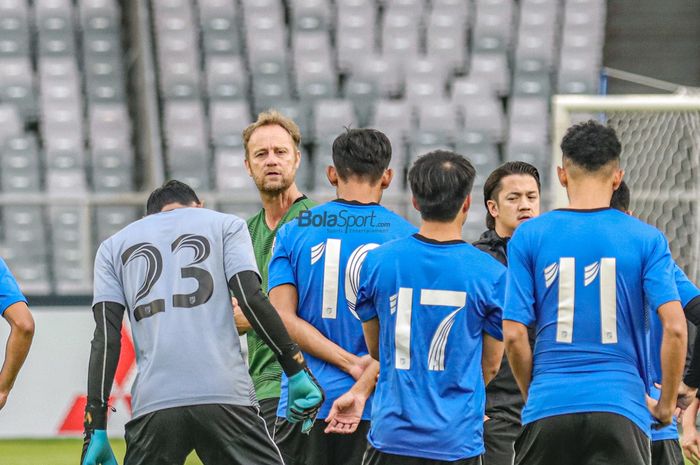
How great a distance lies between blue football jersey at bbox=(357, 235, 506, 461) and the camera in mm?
4086

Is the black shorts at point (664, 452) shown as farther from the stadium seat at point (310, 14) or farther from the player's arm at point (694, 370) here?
the stadium seat at point (310, 14)

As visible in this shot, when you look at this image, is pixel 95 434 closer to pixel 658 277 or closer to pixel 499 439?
pixel 499 439

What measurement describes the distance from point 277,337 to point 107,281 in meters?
0.64

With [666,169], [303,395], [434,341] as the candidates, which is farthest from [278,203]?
[666,169]

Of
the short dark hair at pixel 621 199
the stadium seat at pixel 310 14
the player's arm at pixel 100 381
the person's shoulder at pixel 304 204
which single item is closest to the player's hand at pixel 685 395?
the short dark hair at pixel 621 199

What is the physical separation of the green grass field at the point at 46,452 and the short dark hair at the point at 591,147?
5.18 meters

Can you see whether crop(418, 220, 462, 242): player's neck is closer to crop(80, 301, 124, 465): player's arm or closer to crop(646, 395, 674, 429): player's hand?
crop(646, 395, 674, 429): player's hand

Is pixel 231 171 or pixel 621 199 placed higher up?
→ pixel 621 199

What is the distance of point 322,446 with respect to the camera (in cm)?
471

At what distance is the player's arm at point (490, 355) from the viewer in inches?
168

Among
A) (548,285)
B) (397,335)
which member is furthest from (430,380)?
(548,285)

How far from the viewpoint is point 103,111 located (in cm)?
1634

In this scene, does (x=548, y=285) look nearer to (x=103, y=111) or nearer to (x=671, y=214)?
(x=671, y=214)

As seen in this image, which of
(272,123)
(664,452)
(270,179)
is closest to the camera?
(664,452)
